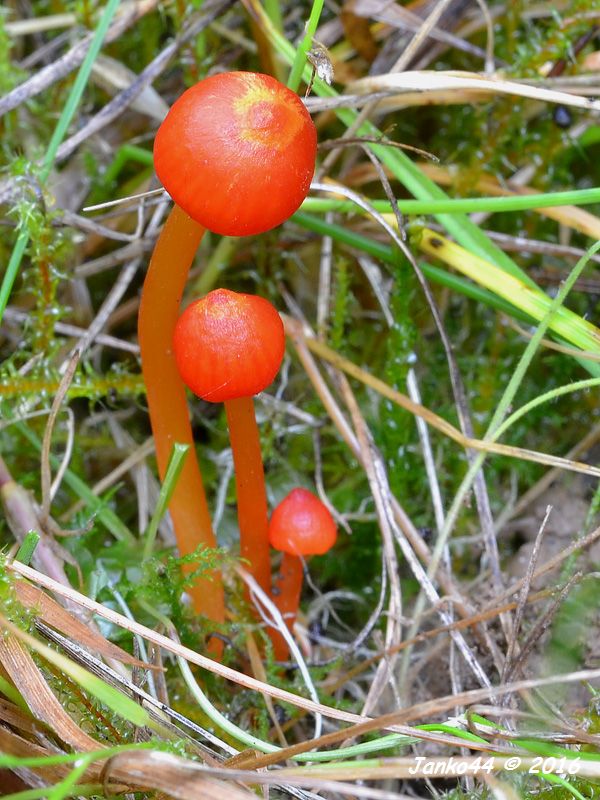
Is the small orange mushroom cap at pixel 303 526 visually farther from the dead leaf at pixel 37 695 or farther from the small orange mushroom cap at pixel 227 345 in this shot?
the dead leaf at pixel 37 695

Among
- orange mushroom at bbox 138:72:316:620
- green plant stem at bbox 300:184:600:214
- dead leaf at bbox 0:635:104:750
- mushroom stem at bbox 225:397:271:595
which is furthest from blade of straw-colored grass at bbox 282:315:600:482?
dead leaf at bbox 0:635:104:750

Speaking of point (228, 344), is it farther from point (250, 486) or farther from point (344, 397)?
point (344, 397)

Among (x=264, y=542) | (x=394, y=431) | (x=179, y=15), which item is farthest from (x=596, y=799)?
(x=179, y=15)

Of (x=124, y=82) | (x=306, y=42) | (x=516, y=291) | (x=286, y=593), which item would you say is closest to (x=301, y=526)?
(x=286, y=593)

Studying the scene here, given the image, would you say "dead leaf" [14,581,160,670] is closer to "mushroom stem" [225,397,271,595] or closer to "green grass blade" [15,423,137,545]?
"mushroom stem" [225,397,271,595]

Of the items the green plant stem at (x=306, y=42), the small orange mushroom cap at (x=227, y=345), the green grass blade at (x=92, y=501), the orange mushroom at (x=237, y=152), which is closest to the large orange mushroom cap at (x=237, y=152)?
the orange mushroom at (x=237, y=152)

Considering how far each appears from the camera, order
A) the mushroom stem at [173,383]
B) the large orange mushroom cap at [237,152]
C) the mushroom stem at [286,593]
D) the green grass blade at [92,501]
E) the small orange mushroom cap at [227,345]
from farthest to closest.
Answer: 1. the green grass blade at [92,501]
2. the mushroom stem at [286,593]
3. the mushroom stem at [173,383]
4. the small orange mushroom cap at [227,345]
5. the large orange mushroom cap at [237,152]
